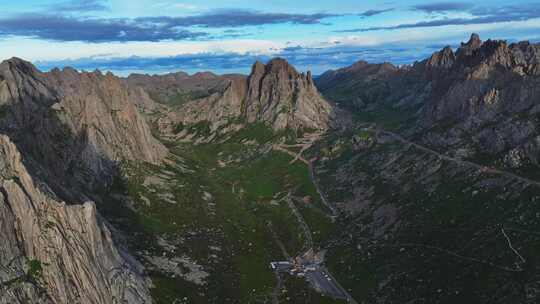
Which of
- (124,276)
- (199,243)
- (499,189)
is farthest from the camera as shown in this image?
(199,243)

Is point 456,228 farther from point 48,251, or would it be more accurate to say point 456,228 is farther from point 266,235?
point 48,251

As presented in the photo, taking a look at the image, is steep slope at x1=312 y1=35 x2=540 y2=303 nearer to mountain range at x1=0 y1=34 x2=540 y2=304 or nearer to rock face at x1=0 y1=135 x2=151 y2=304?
mountain range at x1=0 y1=34 x2=540 y2=304

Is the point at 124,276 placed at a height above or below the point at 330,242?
above

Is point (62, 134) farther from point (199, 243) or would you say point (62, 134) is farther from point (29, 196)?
point (29, 196)

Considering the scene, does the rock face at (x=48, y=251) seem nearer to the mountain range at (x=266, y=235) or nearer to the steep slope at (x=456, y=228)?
the mountain range at (x=266, y=235)

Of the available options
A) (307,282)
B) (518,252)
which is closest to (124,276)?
(307,282)

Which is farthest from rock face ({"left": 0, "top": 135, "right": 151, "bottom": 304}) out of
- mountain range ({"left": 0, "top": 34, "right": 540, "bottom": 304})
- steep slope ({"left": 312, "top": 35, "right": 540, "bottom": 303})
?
steep slope ({"left": 312, "top": 35, "right": 540, "bottom": 303})

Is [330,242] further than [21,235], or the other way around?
[330,242]

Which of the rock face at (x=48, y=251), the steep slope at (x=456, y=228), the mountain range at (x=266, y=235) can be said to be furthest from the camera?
the steep slope at (x=456, y=228)

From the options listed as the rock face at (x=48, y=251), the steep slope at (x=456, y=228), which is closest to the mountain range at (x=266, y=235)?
the rock face at (x=48, y=251)
